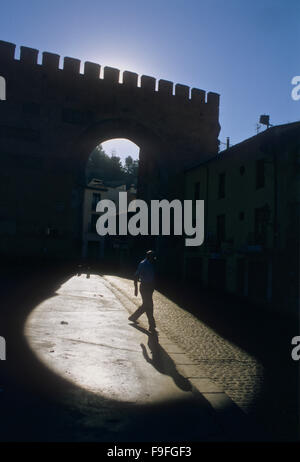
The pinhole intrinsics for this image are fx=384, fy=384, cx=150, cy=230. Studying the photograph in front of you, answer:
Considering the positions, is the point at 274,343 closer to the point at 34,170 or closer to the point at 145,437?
the point at 145,437

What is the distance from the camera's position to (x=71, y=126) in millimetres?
28078

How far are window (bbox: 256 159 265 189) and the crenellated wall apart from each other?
1059 cm

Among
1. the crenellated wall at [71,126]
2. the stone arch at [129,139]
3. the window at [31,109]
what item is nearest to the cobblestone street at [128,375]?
the crenellated wall at [71,126]

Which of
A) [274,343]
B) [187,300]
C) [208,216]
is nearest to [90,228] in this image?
[208,216]

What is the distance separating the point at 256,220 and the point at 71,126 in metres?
15.7

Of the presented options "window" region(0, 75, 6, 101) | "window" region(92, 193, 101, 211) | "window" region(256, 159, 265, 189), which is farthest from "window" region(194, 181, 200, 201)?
"window" region(92, 193, 101, 211)

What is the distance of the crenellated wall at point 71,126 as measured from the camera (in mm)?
26641

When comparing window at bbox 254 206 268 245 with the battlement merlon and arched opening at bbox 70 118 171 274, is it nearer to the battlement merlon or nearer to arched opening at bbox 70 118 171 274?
arched opening at bbox 70 118 171 274

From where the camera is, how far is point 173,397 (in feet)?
15.4

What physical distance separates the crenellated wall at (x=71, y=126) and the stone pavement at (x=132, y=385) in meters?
19.8

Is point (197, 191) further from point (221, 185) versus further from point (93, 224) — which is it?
point (93, 224)

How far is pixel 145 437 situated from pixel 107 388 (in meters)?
1.28

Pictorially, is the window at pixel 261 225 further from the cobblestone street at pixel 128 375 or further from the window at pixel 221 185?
the cobblestone street at pixel 128 375

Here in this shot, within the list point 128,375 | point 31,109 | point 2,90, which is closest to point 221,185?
point 31,109
